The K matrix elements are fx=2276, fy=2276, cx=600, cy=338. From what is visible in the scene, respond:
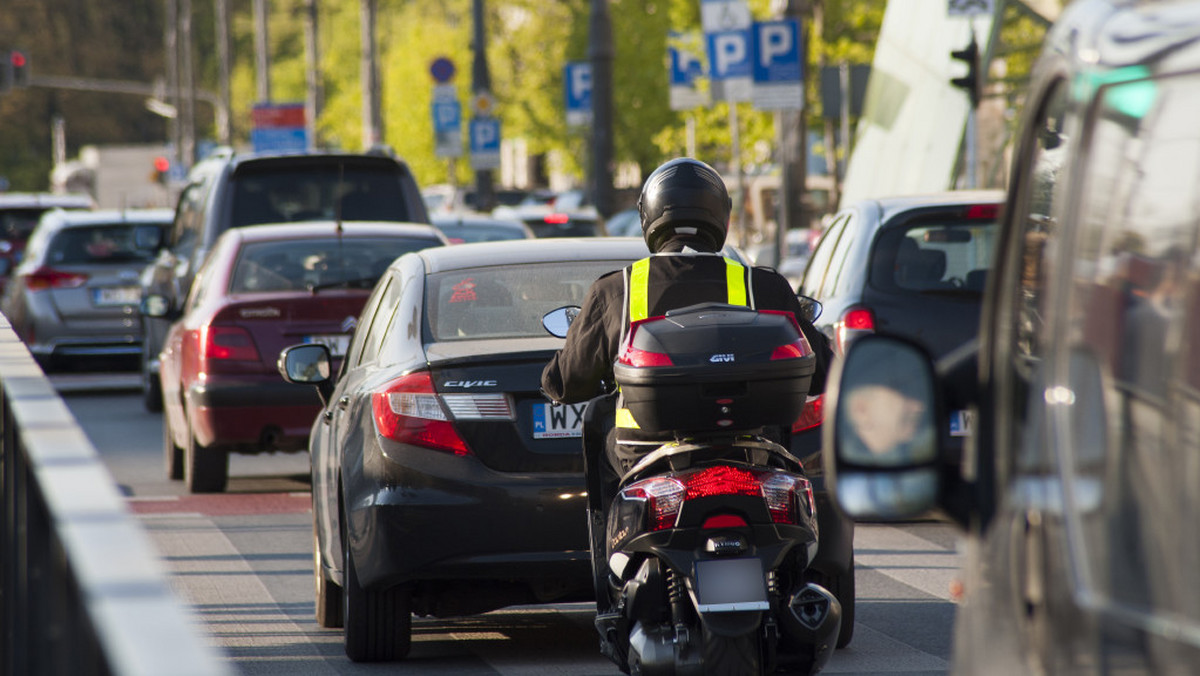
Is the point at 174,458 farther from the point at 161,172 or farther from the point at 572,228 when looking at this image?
the point at 161,172

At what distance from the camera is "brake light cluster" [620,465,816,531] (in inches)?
209

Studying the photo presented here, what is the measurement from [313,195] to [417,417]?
10.9 m

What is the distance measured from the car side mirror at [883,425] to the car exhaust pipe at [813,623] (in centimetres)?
248

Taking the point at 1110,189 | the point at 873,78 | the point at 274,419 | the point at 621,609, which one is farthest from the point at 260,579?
the point at 873,78

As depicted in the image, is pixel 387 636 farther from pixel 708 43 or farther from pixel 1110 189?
pixel 708 43

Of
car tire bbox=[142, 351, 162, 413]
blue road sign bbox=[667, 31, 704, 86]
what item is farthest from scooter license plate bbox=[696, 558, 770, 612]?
blue road sign bbox=[667, 31, 704, 86]

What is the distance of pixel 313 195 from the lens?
17.8 metres

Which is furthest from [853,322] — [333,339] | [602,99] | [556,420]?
[602,99]

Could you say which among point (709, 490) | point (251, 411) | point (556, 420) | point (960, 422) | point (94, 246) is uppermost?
point (709, 490)

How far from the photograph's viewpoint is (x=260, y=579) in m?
9.38

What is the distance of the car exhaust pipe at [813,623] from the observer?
551 cm

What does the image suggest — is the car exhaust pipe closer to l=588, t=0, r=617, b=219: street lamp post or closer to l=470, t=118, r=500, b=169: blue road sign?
l=588, t=0, r=617, b=219: street lamp post

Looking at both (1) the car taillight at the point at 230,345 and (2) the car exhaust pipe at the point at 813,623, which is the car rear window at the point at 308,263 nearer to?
(1) the car taillight at the point at 230,345

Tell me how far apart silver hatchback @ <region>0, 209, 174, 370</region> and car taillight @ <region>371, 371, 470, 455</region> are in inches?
553
